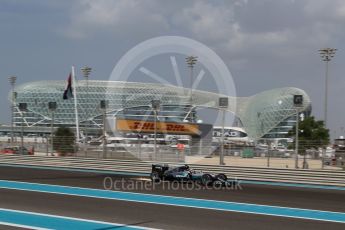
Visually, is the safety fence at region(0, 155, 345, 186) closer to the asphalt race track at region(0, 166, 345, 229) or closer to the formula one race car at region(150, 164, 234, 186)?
the asphalt race track at region(0, 166, 345, 229)

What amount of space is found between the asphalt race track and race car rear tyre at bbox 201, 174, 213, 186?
468mm

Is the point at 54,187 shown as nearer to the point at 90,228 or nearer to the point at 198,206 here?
the point at 198,206

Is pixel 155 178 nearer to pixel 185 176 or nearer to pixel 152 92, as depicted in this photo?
pixel 185 176

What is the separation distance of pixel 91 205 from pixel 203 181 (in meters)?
6.23

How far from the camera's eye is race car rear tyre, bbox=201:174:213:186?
16859 millimetres

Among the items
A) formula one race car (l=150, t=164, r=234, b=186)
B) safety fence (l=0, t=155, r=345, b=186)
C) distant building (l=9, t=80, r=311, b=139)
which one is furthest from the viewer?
distant building (l=9, t=80, r=311, b=139)

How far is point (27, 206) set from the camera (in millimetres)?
11227

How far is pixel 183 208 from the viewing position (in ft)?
36.7

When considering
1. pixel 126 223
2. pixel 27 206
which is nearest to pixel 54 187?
pixel 27 206

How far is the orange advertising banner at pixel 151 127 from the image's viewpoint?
42531mm

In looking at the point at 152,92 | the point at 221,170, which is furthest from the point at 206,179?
the point at 152,92

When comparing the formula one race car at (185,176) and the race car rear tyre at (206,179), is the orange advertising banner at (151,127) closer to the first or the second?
the formula one race car at (185,176)

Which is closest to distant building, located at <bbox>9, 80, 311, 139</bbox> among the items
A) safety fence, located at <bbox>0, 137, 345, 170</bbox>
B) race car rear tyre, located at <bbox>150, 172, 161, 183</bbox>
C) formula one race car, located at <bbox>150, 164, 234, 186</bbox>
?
safety fence, located at <bbox>0, 137, 345, 170</bbox>

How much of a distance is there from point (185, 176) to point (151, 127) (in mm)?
28691
